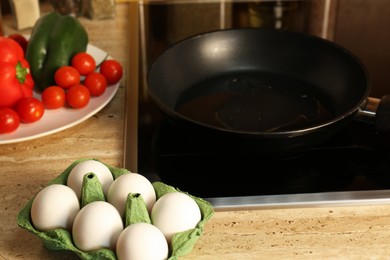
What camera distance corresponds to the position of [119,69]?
1.11m

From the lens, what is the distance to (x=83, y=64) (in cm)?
110

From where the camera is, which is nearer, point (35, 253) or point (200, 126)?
point (35, 253)

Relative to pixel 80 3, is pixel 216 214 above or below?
below

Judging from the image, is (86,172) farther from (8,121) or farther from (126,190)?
(8,121)

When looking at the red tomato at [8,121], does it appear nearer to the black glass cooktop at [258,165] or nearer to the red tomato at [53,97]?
the red tomato at [53,97]

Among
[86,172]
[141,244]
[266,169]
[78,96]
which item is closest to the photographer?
[141,244]

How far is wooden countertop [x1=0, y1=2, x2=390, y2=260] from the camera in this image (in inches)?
29.6

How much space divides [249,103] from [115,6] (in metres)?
0.49

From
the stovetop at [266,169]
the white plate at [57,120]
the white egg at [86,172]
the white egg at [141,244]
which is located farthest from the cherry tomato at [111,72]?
the white egg at [141,244]

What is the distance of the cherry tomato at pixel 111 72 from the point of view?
1.10m

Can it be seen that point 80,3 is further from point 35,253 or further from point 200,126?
point 35,253

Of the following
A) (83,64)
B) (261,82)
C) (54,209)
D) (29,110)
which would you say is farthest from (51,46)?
(54,209)

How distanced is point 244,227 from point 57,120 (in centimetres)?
38

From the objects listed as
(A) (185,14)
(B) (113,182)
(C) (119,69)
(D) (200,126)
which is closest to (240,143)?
(D) (200,126)
